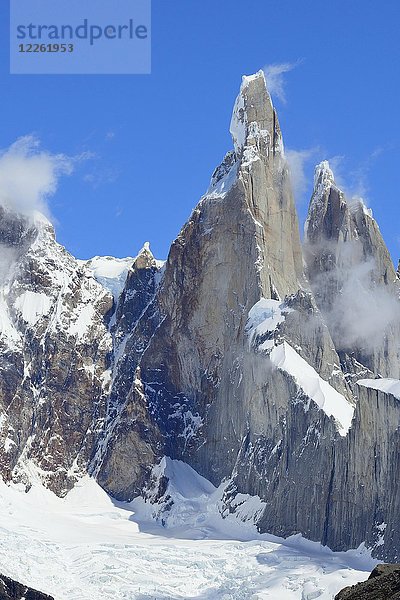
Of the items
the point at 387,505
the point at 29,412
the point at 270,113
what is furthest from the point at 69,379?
the point at 387,505

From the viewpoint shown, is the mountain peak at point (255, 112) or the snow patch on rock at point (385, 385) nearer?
the snow patch on rock at point (385, 385)

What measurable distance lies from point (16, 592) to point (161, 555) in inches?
738

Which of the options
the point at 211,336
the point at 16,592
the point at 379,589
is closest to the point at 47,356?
the point at 211,336

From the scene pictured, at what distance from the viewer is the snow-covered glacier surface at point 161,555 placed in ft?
391

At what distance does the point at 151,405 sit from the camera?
160 metres

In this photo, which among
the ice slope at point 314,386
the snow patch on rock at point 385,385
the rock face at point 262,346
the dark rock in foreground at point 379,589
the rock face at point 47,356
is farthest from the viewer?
the rock face at point 47,356

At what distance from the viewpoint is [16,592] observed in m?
117

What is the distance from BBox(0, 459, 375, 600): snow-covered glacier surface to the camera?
119 m

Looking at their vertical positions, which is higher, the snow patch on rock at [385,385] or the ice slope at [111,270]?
the ice slope at [111,270]

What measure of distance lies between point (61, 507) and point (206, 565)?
3018 centimetres

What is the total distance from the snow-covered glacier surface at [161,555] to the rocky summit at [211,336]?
372cm

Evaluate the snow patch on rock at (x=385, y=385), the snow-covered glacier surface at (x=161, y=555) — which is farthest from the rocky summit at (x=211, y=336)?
the snow patch on rock at (x=385, y=385)

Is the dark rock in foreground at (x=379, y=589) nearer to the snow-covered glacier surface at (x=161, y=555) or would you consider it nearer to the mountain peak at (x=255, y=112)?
the snow-covered glacier surface at (x=161, y=555)

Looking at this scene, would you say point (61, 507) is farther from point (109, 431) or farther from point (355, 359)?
point (355, 359)
